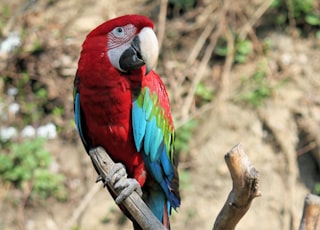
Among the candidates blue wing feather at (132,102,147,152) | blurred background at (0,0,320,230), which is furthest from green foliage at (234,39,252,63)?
blue wing feather at (132,102,147,152)

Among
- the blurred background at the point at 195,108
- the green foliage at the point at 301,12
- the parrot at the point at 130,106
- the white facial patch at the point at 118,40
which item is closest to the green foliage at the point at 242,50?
the blurred background at the point at 195,108

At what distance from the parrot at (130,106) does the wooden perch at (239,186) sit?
0.51 m

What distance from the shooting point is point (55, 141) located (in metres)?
4.49

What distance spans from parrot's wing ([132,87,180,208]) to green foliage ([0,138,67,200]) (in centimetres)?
195

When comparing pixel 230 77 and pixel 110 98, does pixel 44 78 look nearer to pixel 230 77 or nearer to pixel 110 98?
pixel 230 77

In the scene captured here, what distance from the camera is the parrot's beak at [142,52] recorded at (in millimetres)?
2148

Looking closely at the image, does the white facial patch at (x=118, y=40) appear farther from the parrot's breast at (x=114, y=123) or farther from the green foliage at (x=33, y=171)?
the green foliage at (x=33, y=171)

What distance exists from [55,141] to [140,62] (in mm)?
2433

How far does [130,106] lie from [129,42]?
248mm

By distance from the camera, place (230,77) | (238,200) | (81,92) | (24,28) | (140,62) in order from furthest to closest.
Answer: (24,28) → (230,77) → (81,92) → (140,62) → (238,200)

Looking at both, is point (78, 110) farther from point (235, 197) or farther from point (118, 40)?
point (235, 197)

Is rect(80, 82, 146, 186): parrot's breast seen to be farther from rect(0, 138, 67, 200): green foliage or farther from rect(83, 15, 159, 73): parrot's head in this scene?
rect(0, 138, 67, 200): green foliage

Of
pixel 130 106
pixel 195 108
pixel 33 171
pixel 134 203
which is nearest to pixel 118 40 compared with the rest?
pixel 130 106

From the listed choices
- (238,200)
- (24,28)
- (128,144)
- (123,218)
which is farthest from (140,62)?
(24,28)
